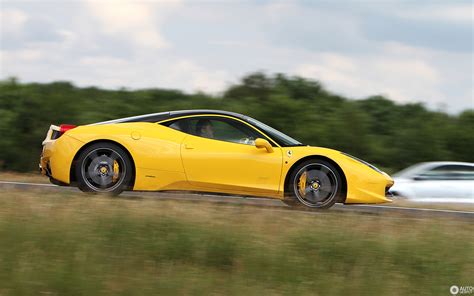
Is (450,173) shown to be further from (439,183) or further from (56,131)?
(56,131)

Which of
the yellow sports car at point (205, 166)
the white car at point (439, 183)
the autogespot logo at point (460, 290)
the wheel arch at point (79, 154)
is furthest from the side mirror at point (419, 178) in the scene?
the autogespot logo at point (460, 290)

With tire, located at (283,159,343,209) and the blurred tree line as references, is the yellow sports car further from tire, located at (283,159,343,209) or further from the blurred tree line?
the blurred tree line

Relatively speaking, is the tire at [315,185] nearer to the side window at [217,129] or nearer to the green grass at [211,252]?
the side window at [217,129]

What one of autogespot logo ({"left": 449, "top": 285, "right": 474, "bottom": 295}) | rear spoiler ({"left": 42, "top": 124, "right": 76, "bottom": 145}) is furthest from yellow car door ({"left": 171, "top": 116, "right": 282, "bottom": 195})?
autogespot logo ({"left": 449, "top": 285, "right": 474, "bottom": 295})

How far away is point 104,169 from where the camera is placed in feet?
30.2

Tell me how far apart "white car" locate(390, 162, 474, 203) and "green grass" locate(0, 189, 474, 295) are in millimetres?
5951

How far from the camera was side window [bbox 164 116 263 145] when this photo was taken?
931cm

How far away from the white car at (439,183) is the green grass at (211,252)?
19.5ft

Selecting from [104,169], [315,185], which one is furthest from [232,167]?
[104,169]

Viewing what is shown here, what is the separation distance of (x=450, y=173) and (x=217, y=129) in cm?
640

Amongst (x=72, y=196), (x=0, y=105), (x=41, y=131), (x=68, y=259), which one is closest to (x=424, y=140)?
(x=41, y=131)

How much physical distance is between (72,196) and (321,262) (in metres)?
3.04

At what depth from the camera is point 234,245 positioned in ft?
22.1

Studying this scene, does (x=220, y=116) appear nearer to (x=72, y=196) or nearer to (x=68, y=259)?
(x=72, y=196)
